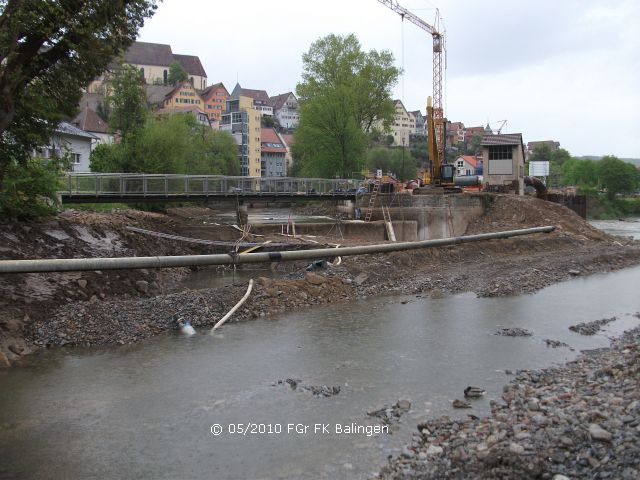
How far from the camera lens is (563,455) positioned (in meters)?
6.88

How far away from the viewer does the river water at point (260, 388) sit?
8.25m

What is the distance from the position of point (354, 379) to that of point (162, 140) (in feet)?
131

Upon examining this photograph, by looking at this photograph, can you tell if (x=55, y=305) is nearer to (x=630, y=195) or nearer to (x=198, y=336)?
(x=198, y=336)

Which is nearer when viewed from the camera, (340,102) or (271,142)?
(340,102)

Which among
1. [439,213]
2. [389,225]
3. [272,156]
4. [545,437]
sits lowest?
[545,437]

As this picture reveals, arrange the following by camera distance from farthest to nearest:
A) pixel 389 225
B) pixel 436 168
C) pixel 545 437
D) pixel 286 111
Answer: pixel 286 111 → pixel 436 168 → pixel 389 225 → pixel 545 437

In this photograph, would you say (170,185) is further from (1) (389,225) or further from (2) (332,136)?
(2) (332,136)

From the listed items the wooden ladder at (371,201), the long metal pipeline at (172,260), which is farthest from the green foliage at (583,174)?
the long metal pipeline at (172,260)

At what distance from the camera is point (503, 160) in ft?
170

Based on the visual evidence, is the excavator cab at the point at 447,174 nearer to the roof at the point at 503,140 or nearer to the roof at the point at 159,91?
the roof at the point at 503,140

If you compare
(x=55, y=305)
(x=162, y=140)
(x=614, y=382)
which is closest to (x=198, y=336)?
(x=55, y=305)

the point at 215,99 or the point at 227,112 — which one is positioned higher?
the point at 215,99

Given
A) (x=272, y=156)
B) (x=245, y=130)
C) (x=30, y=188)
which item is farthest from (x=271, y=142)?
(x=30, y=188)

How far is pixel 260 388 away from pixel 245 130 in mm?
117640
